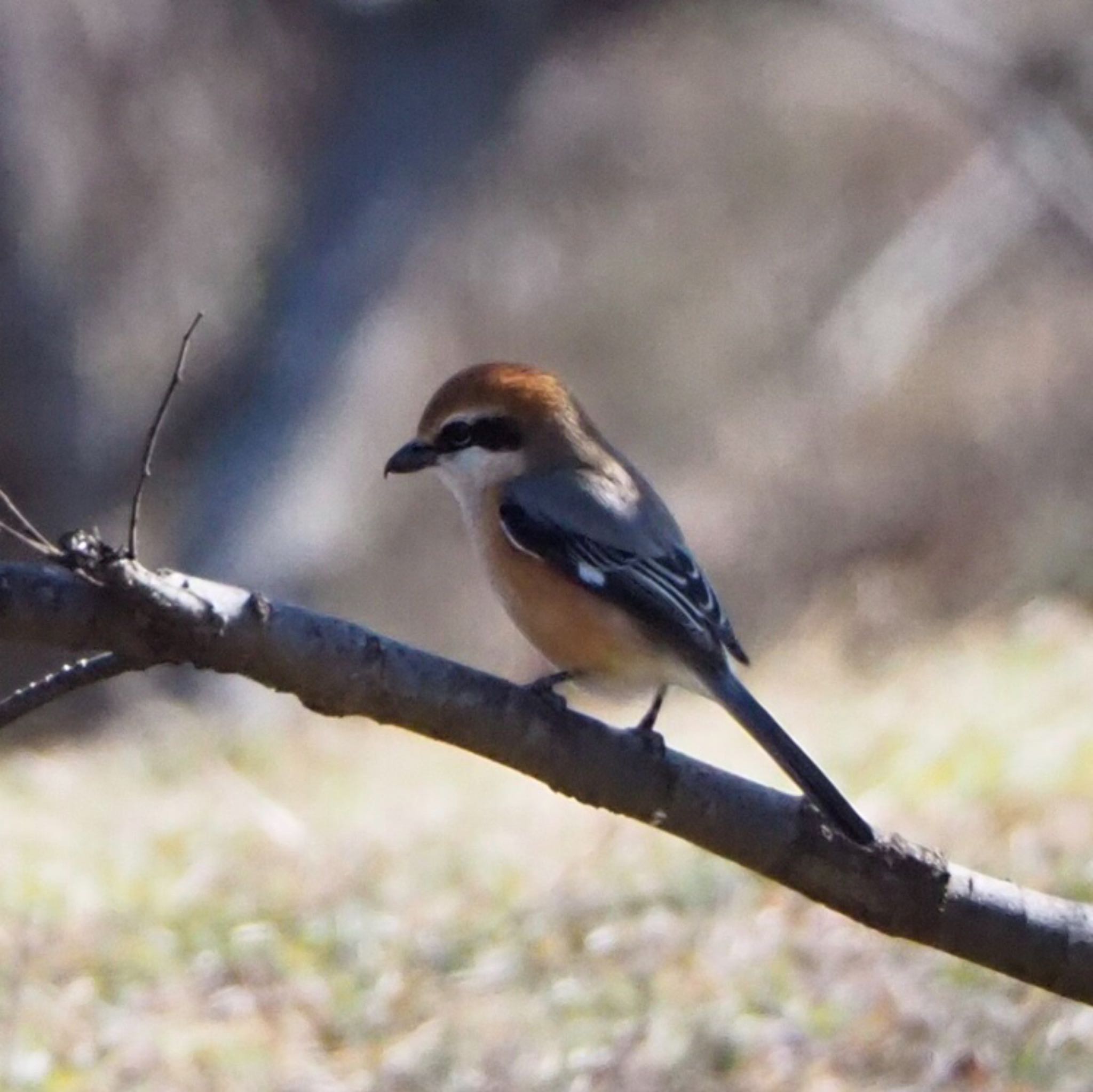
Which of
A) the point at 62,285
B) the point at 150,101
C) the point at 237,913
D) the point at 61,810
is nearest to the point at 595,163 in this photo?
the point at 150,101

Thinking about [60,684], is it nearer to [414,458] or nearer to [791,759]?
[791,759]

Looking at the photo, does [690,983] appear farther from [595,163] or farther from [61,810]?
[595,163]

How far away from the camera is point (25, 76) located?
42.1 feet

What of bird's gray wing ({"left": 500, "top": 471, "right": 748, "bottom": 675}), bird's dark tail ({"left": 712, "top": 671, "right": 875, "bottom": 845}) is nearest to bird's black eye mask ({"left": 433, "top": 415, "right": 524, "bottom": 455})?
bird's gray wing ({"left": 500, "top": 471, "right": 748, "bottom": 675})

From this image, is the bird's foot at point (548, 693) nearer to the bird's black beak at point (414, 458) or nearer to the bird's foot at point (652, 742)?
the bird's foot at point (652, 742)

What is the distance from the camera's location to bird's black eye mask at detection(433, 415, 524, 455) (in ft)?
18.3

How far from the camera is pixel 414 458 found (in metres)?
5.60

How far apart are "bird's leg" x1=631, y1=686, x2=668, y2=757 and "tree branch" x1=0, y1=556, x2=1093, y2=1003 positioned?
0.07 feet

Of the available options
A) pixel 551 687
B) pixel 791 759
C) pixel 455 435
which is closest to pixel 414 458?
pixel 455 435

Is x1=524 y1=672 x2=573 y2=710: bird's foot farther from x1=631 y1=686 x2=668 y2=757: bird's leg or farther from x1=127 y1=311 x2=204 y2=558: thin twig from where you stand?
x1=127 y1=311 x2=204 y2=558: thin twig

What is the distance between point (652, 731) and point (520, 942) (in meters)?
1.68

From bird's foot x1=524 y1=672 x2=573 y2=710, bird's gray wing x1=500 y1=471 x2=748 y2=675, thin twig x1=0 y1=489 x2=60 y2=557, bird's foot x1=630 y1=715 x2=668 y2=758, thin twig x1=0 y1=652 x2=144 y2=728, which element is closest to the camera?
thin twig x1=0 y1=489 x2=60 y2=557

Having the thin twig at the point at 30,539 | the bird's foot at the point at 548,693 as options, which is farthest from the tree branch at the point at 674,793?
the thin twig at the point at 30,539

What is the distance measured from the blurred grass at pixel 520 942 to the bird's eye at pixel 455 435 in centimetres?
134
